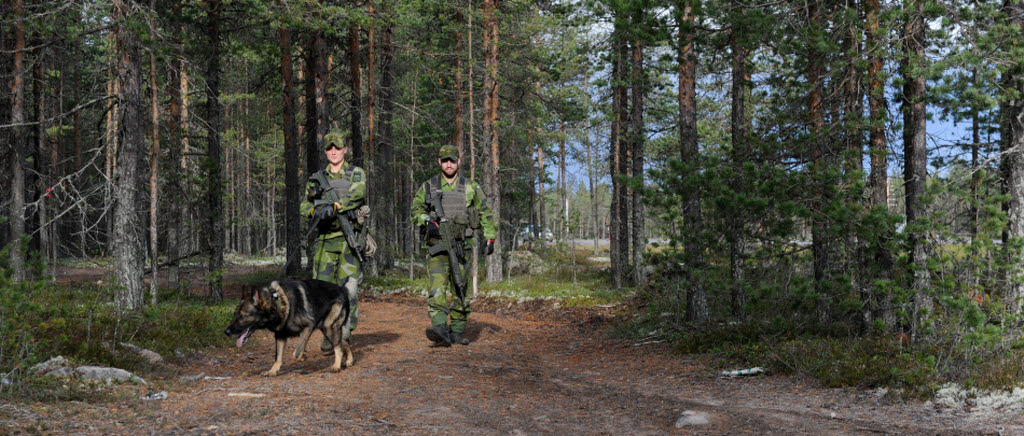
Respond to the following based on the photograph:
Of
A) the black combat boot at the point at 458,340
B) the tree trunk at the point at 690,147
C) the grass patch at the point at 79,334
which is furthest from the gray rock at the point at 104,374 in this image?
the tree trunk at the point at 690,147

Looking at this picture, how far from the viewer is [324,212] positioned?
24.1 feet

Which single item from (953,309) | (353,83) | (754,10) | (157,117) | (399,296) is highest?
(353,83)

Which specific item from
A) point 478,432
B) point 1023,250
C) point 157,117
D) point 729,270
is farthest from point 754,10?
point 157,117

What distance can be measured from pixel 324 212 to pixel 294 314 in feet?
4.85

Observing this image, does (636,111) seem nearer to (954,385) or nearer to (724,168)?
(724,168)

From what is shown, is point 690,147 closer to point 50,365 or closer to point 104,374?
point 104,374

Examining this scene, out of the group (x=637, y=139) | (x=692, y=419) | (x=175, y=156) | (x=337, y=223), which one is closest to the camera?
(x=692, y=419)

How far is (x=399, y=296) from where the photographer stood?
16.9m

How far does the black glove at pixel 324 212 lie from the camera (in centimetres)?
733

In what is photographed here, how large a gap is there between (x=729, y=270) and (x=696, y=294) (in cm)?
191

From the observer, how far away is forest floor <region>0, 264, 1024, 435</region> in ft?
A: 14.6

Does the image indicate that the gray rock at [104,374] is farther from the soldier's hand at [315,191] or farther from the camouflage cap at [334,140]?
the camouflage cap at [334,140]

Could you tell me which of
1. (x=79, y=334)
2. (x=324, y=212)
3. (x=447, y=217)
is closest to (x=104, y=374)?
(x=79, y=334)

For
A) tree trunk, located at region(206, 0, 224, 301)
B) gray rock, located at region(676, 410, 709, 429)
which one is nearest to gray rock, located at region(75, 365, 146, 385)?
gray rock, located at region(676, 410, 709, 429)
